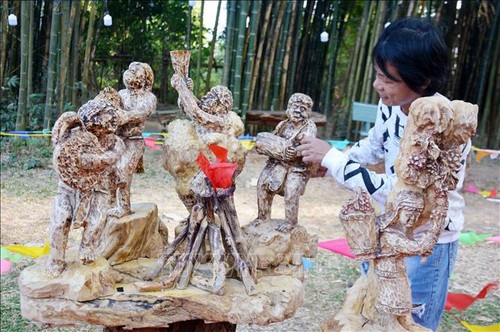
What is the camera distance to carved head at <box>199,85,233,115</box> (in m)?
1.90

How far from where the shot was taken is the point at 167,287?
174 cm

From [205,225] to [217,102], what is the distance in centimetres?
43

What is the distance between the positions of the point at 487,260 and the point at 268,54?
358 centimetres

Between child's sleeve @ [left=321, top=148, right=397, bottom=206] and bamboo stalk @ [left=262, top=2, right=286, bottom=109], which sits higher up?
bamboo stalk @ [left=262, top=2, right=286, bottom=109]

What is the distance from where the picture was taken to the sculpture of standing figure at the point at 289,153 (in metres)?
1.97

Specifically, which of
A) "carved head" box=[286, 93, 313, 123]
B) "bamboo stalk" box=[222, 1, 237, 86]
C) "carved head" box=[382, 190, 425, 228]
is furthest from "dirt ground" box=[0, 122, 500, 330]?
"carved head" box=[382, 190, 425, 228]

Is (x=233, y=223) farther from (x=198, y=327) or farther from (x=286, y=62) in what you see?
(x=286, y=62)

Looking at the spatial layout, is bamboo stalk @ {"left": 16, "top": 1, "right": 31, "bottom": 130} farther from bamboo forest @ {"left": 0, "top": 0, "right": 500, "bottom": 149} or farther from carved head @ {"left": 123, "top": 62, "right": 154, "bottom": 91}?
carved head @ {"left": 123, "top": 62, "right": 154, "bottom": 91}

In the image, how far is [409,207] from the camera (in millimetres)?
1363

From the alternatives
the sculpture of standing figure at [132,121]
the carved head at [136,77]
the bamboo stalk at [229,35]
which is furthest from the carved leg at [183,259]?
the bamboo stalk at [229,35]

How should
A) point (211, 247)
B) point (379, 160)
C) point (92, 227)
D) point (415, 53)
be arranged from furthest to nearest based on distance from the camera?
1. point (379, 160)
2. point (211, 247)
3. point (92, 227)
4. point (415, 53)

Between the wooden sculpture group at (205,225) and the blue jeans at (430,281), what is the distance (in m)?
0.38

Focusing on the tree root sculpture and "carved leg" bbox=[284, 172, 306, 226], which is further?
"carved leg" bbox=[284, 172, 306, 226]

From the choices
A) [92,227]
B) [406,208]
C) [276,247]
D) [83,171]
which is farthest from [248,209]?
[406,208]
